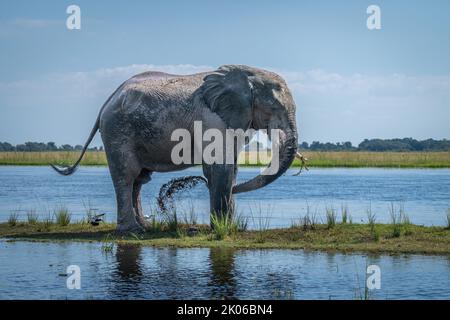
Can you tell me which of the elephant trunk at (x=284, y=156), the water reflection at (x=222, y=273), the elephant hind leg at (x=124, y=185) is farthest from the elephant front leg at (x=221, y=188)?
the water reflection at (x=222, y=273)

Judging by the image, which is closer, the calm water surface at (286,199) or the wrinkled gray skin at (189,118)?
the wrinkled gray skin at (189,118)

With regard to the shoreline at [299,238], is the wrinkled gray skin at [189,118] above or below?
above

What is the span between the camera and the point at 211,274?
36.0ft

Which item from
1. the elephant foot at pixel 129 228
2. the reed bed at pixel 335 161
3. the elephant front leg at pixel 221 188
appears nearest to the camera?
the elephant front leg at pixel 221 188

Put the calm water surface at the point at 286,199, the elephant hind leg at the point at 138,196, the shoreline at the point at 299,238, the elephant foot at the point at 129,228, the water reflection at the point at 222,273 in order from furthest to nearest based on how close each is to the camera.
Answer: the calm water surface at the point at 286,199 < the elephant hind leg at the point at 138,196 < the elephant foot at the point at 129,228 < the shoreline at the point at 299,238 < the water reflection at the point at 222,273

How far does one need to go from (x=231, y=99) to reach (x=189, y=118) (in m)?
0.84

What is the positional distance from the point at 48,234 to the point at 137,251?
2966mm

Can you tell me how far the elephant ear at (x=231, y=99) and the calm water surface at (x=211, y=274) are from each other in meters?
2.85

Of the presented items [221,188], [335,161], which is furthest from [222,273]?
[335,161]

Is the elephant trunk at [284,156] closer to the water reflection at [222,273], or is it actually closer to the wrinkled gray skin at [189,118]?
the wrinkled gray skin at [189,118]

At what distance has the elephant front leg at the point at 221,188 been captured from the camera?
14.8 metres

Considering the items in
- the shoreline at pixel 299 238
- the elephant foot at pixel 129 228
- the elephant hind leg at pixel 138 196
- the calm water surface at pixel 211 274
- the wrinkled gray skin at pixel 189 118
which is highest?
the wrinkled gray skin at pixel 189 118

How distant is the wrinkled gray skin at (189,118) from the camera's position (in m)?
15.0

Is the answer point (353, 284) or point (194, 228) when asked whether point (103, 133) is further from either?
point (353, 284)
